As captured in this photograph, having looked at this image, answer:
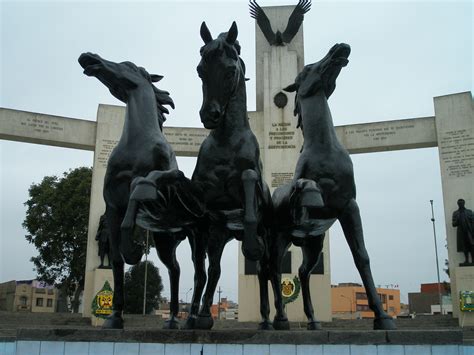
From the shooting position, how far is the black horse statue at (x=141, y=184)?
190 inches

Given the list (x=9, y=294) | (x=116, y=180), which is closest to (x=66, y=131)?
(x=116, y=180)

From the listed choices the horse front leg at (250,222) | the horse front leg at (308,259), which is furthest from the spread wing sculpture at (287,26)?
the horse front leg at (250,222)

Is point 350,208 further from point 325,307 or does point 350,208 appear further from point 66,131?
point 66,131

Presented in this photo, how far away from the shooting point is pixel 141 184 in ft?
15.3

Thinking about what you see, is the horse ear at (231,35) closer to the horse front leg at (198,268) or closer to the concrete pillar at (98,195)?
the horse front leg at (198,268)

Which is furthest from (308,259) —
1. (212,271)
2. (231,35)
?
(231,35)

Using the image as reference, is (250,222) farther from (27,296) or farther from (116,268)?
(27,296)

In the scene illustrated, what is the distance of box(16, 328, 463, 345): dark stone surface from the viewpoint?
13.5ft

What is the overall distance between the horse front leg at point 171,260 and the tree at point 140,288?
111 feet

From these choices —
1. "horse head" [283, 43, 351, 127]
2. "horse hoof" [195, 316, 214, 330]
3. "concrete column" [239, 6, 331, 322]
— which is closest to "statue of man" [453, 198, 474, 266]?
"concrete column" [239, 6, 331, 322]

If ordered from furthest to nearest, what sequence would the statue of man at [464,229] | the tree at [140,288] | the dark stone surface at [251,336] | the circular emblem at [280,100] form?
the tree at [140,288] < the circular emblem at [280,100] < the statue of man at [464,229] < the dark stone surface at [251,336]

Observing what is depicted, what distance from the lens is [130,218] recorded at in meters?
4.59

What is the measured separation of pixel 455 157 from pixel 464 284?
4741mm

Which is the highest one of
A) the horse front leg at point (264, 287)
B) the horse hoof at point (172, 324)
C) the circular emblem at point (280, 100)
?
the circular emblem at point (280, 100)
